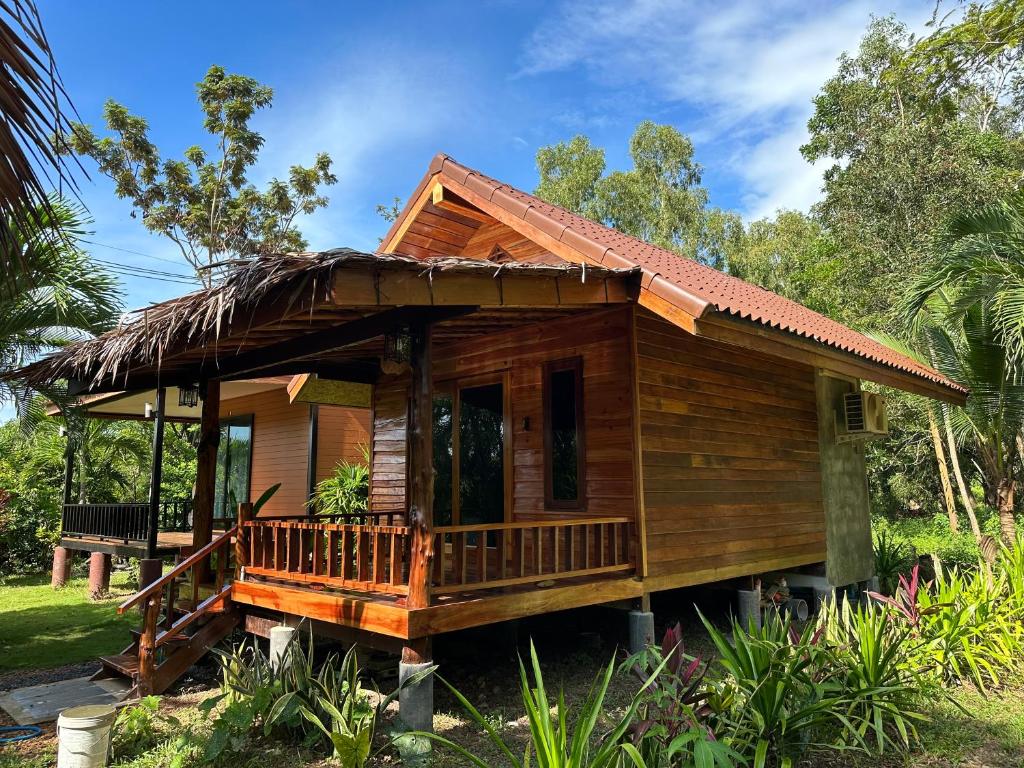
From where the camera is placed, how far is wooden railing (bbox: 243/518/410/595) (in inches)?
207

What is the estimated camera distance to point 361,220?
33.3 m

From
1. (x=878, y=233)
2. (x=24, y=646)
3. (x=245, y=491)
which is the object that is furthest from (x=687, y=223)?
(x=24, y=646)

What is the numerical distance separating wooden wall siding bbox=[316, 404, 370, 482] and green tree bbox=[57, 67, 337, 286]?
31.1ft

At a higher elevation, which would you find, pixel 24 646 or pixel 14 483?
pixel 14 483

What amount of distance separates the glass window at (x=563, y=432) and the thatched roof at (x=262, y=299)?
185 centimetres

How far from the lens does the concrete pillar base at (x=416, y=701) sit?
15.6 ft

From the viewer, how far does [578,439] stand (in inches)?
283

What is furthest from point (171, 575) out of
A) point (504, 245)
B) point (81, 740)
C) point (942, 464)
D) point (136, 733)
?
point (942, 464)

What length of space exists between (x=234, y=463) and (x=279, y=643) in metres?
11.0

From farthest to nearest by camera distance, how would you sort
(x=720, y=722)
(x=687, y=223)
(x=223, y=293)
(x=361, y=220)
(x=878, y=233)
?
(x=361, y=220)
(x=687, y=223)
(x=878, y=233)
(x=223, y=293)
(x=720, y=722)

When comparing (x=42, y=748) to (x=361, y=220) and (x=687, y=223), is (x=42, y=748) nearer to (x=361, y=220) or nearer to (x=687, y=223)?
(x=687, y=223)

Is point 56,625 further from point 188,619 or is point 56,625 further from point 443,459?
point 443,459

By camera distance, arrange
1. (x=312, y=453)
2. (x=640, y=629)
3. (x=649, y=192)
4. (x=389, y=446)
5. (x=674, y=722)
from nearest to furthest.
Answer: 1. (x=674, y=722)
2. (x=640, y=629)
3. (x=389, y=446)
4. (x=312, y=453)
5. (x=649, y=192)

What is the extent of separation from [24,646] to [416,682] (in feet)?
20.8
